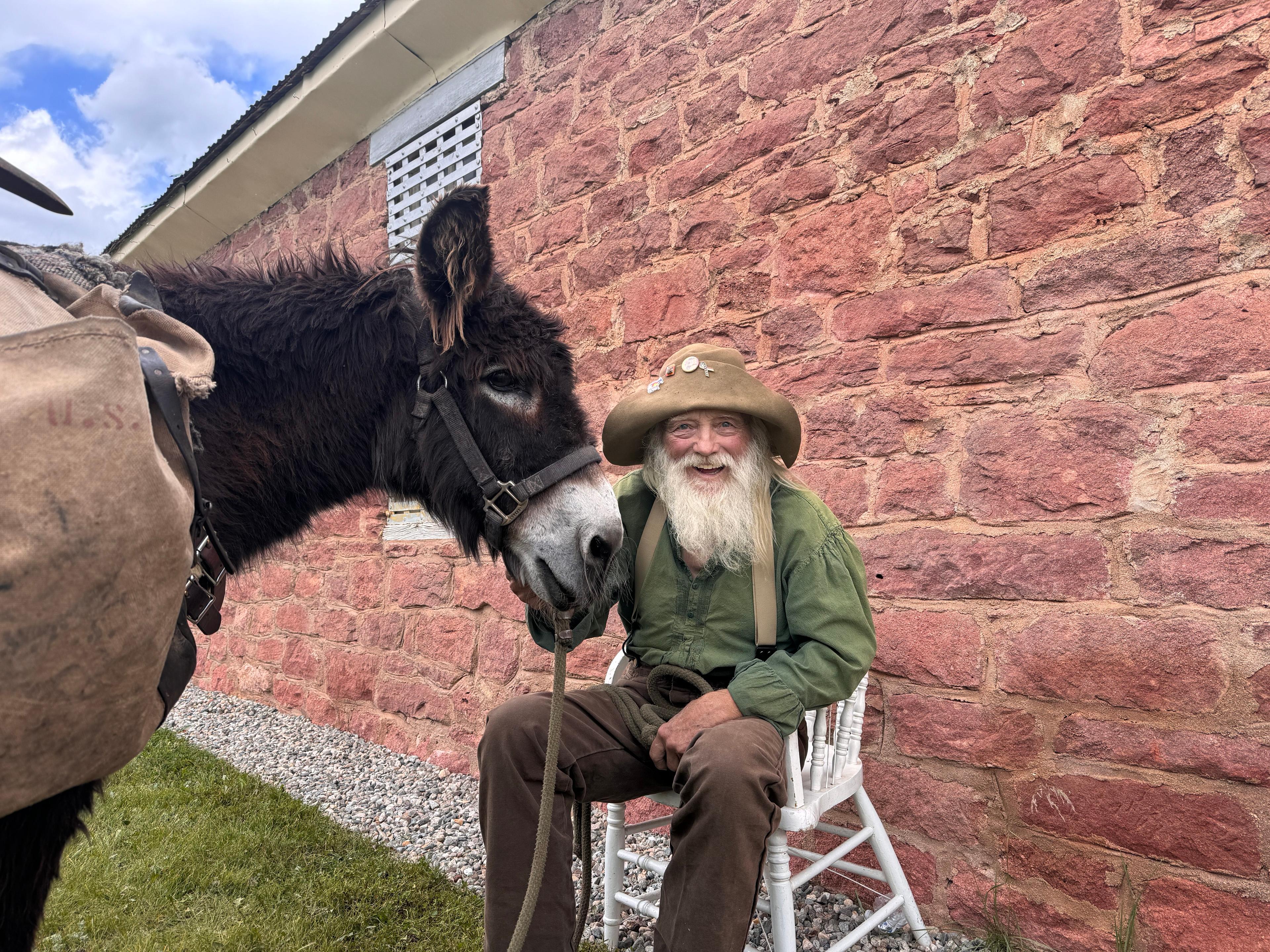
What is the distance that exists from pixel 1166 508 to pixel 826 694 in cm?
111

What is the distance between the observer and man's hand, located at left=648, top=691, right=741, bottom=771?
1.71 meters

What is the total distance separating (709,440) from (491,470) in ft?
2.13

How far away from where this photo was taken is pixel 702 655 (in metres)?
1.90

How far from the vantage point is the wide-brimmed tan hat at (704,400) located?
201cm

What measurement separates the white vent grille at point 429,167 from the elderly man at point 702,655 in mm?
2827

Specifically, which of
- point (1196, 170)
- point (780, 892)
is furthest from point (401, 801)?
point (1196, 170)

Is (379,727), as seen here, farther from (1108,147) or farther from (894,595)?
(1108,147)

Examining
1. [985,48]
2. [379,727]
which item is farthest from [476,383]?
[379,727]

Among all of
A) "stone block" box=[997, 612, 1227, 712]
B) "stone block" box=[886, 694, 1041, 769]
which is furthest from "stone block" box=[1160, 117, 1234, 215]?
"stone block" box=[886, 694, 1041, 769]

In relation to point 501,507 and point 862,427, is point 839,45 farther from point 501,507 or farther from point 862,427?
point 501,507

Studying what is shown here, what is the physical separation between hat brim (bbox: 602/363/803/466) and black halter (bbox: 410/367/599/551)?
0.32 meters

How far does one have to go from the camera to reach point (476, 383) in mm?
1801

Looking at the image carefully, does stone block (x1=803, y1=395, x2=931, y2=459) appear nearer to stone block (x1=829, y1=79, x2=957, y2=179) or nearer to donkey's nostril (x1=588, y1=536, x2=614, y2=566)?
stone block (x1=829, y1=79, x2=957, y2=179)

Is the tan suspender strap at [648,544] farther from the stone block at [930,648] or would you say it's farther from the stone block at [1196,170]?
the stone block at [1196,170]
